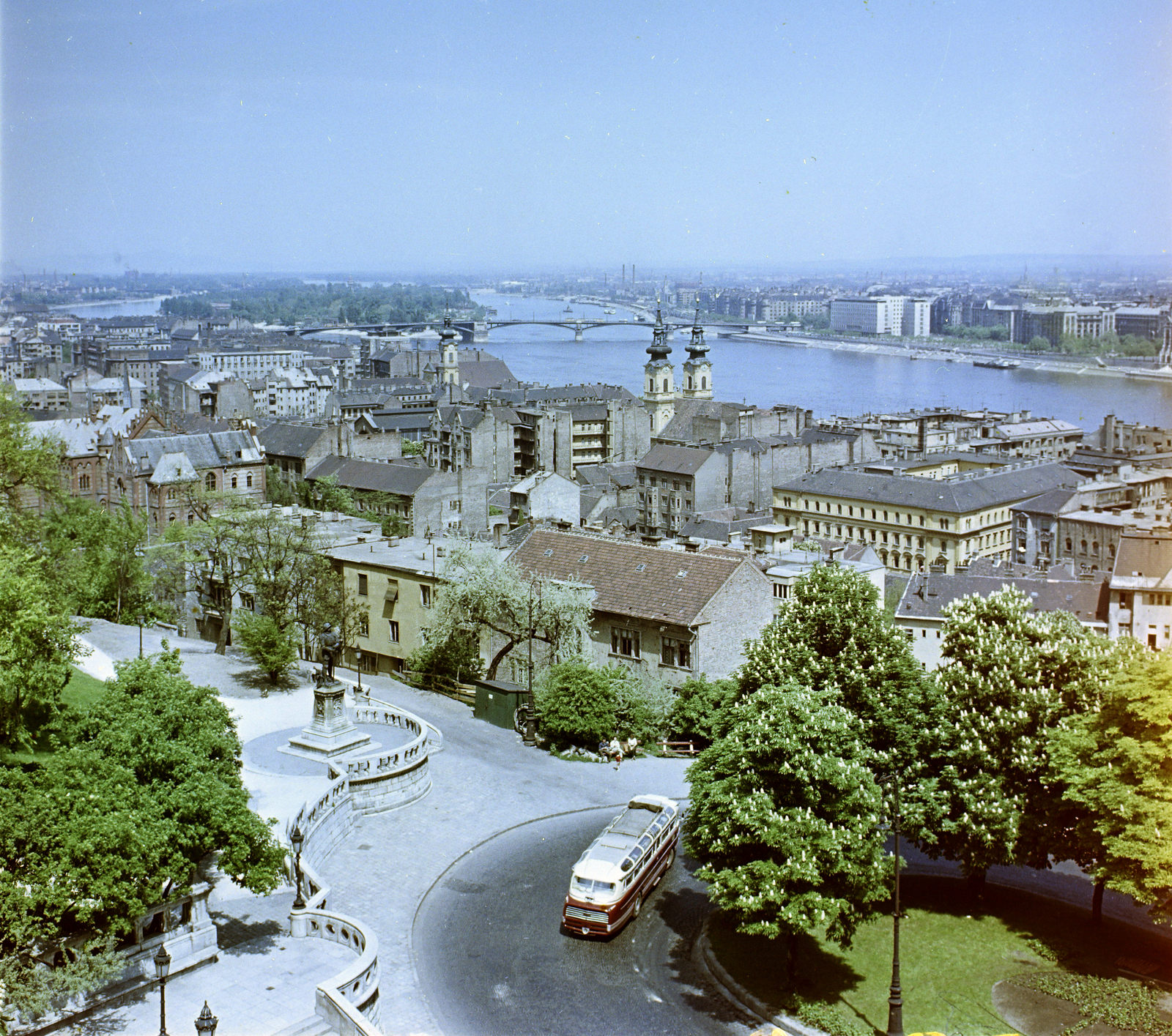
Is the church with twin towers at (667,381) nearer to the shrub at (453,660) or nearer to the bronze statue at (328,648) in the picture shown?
the shrub at (453,660)

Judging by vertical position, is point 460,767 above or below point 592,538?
below

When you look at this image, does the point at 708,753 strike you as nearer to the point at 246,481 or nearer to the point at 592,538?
the point at 592,538

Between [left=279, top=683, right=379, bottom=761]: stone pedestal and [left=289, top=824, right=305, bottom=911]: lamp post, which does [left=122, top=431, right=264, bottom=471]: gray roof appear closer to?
[left=279, top=683, right=379, bottom=761]: stone pedestal

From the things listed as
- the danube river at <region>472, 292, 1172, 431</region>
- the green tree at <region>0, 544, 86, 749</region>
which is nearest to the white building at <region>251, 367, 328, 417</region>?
the danube river at <region>472, 292, 1172, 431</region>

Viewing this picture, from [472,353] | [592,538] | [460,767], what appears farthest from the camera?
[472,353]

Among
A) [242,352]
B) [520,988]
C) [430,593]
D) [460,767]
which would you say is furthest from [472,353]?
[520,988]

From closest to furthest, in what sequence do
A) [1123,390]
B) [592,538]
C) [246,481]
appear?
[592,538] → [246,481] → [1123,390]

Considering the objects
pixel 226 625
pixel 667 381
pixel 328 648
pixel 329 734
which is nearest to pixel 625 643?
pixel 328 648
